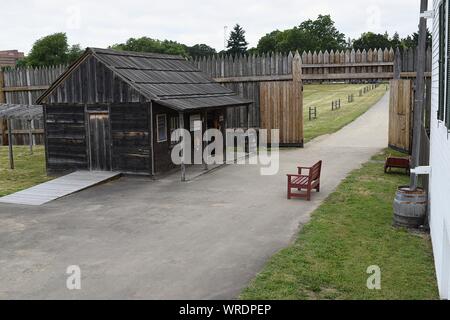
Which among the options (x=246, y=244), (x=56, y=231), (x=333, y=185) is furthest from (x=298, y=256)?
(x=333, y=185)

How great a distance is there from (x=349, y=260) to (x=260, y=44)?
12562 cm

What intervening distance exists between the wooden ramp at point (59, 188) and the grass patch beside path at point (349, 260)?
26.3 ft

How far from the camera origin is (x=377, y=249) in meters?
10.1

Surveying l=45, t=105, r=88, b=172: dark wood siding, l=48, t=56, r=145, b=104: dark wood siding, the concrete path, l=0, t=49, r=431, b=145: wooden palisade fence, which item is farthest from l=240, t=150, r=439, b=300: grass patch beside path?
l=0, t=49, r=431, b=145: wooden palisade fence

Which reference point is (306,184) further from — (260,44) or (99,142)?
(260,44)

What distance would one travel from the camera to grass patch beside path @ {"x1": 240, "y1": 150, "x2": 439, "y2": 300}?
8.00 meters

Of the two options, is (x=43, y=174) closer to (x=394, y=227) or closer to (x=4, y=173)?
(x=4, y=173)

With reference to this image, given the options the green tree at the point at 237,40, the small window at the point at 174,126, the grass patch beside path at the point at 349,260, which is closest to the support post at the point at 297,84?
the small window at the point at 174,126

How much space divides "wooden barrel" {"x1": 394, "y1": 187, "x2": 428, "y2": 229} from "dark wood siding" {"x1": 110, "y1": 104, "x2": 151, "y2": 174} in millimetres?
9388

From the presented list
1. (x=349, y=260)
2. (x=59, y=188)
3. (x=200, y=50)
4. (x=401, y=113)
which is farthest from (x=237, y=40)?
(x=349, y=260)

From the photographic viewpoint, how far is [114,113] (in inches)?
723

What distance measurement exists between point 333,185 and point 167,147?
649 cm

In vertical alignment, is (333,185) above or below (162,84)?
below
